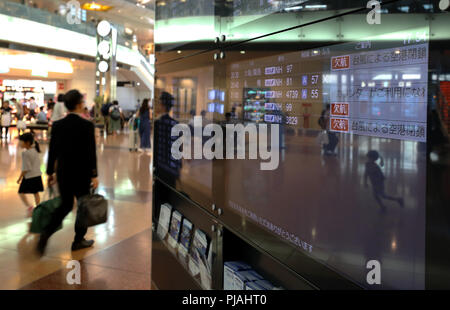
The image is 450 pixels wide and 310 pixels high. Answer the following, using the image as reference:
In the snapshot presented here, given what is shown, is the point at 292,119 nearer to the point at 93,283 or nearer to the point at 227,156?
the point at 227,156

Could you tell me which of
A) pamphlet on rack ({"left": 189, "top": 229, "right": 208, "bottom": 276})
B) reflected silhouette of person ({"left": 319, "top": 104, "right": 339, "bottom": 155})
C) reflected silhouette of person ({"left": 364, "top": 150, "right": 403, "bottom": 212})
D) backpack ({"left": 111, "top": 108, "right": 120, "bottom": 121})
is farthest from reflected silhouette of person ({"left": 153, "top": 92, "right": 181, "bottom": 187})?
backpack ({"left": 111, "top": 108, "right": 120, "bottom": 121})

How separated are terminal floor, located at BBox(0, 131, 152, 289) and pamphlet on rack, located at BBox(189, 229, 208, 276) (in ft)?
4.03

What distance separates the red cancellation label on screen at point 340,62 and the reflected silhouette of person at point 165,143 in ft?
6.52

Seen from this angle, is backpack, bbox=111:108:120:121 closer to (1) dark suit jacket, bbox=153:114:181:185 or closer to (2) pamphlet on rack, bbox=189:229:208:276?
(1) dark suit jacket, bbox=153:114:181:185

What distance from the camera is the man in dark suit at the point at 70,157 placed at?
501cm

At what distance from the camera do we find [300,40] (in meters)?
1.69

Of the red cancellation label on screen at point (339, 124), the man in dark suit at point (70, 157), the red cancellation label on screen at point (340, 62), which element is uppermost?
the red cancellation label on screen at point (340, 62)

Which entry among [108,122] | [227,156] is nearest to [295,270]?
[227,156]

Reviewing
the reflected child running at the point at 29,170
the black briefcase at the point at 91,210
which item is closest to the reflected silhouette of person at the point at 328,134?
the black briefcase at the point at 91,210

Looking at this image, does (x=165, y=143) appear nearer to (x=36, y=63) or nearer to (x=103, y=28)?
(x=103, y=28)

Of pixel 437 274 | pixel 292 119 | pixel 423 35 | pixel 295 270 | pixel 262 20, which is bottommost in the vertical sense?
pixel 295 270

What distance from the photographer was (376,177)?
4.17 ft

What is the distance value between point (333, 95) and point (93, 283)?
11.2 ft

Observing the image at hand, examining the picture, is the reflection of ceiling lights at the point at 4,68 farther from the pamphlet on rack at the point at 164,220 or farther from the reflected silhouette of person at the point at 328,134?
the reflected silhouette of person at the point at 328,134
